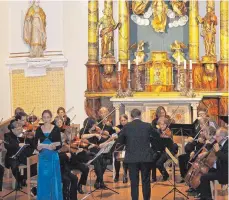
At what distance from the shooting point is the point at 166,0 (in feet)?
50.4

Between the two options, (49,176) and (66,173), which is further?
(66,173)

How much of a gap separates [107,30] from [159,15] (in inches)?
56.8

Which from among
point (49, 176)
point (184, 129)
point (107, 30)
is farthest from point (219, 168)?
point (107, 30)

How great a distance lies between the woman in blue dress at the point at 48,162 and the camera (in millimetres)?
8297

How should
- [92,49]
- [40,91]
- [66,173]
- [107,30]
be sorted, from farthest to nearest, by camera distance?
[40,91], [92,49], [107,30], [66,173]

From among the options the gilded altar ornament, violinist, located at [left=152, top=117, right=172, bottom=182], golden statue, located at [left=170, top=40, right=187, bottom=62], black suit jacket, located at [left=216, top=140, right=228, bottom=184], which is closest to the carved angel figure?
golden statue, located at [left=170, top=40, right=187, bottom=62]

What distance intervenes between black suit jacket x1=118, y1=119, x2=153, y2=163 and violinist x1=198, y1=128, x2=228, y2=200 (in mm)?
903

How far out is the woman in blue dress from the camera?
27.2ft

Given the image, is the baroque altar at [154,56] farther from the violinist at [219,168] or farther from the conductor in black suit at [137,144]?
the conductor in black suit at [137,144]

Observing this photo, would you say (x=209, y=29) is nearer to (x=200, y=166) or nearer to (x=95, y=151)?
(x=95, y=151)

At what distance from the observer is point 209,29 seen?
1459 centimetres

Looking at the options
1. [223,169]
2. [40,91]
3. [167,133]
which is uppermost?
[40,91]

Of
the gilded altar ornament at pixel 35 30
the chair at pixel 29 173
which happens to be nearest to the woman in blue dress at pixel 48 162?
the chair at pixel 29 173

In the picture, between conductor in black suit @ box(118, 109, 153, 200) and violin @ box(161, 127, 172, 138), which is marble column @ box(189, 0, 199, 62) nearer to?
violin @ box(161, 127, 172, 138)
